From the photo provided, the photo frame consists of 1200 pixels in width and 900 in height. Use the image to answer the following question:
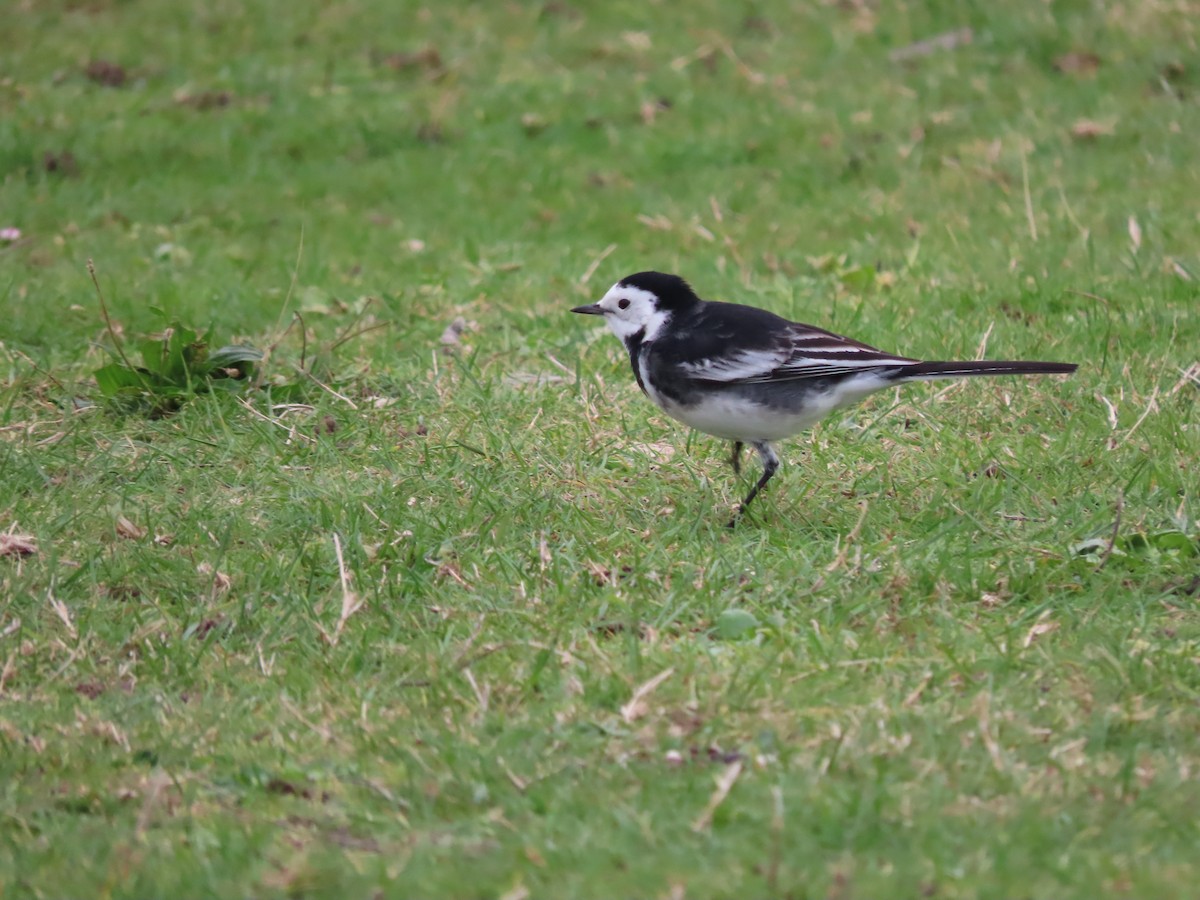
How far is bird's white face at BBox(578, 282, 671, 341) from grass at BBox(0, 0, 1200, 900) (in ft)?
1.74

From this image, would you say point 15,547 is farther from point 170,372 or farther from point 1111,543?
point 1111,543

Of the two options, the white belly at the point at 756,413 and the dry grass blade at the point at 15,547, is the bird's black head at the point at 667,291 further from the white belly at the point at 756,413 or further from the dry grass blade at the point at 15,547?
the dry grass blade at the point at 15,547

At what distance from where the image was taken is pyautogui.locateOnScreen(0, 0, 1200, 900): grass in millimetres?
4324

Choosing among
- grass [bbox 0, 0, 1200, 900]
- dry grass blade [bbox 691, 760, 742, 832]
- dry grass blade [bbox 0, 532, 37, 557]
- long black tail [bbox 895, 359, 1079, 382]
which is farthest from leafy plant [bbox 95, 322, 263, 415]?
dry grass blade [bbox 691, 760, 742, 832]

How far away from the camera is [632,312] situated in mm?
7078

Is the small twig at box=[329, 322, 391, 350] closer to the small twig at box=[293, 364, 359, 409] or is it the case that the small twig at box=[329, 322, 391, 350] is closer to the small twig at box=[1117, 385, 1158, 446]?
the small twig at box=[293, 364, 359, 409]

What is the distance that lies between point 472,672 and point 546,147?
7527 mm

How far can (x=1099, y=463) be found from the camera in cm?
670

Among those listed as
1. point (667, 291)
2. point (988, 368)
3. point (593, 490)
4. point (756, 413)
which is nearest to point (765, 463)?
point (756, 413)

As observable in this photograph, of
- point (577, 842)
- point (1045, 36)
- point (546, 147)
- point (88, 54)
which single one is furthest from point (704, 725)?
point (88, 54)

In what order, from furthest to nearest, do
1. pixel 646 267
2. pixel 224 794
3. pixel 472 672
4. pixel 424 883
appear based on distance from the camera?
pixel 646 267 < pixel 472 672 < pixel 224 794 < pixel 424 883

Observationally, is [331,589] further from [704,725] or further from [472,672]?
[704,725]

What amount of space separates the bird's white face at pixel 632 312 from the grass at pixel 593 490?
0.53 meters

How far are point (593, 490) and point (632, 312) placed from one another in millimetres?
915
